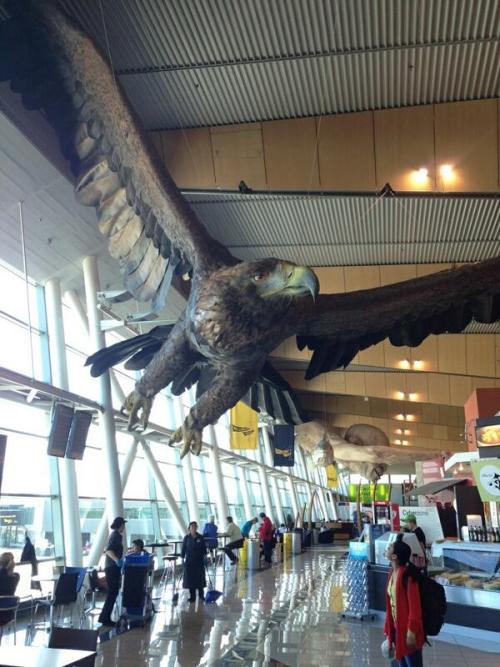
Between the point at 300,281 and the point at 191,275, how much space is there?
981mm

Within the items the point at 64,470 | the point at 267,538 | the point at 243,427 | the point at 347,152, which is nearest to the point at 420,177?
the point at 347,152

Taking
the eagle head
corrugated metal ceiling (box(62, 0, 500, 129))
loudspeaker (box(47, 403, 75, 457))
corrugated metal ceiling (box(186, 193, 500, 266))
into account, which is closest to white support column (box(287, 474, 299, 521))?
corrugated metal ceiling (box(186, 193, 500, 266))

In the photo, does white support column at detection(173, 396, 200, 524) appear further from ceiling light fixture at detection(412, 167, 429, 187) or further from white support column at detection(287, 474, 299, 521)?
white support column at detection(287, 474, 299, 521)

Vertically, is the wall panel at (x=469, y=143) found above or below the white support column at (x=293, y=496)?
above

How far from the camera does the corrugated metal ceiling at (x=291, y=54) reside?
20.4 feet

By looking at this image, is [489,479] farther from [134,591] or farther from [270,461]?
[270,461]

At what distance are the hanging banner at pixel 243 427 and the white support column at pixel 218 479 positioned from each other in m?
4.73

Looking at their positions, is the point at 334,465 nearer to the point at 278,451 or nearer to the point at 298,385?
the point at 298,385

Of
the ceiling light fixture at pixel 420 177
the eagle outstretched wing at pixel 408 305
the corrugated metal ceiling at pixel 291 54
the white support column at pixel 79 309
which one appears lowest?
the eagle outstretched wing at pixel 408 305

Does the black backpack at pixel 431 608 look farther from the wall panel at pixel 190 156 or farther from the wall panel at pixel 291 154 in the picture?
the wall panel at pixel 190 156

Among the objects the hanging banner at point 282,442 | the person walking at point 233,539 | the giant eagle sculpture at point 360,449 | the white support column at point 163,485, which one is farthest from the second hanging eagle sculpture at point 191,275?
the giant eagle sculpture at point 360,449

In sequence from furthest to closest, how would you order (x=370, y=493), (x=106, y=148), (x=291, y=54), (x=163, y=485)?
1. (x=370, y=493)
2. (x=163, y=485)
3. (x=291, y=54)
4. (x=106, y=148)

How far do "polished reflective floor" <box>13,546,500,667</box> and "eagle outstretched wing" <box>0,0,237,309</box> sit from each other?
3442mm

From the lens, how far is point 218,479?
1603 centimetres
